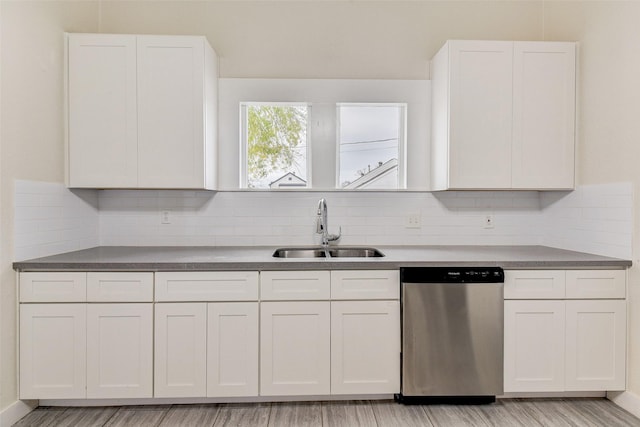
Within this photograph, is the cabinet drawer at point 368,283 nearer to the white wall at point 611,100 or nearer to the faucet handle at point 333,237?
the faucet handle at point 333,237

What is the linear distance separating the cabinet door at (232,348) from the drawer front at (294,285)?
0.46 ft

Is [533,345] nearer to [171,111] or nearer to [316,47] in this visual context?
[316,47]

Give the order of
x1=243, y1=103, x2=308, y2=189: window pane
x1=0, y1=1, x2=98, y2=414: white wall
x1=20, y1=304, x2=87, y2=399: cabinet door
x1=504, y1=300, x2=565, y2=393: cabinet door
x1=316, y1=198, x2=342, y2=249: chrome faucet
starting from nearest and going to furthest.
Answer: x1=0, y1=1, x2=98, y2=414: white wall < x1=20, y1=304, x2=87, y2=399: cabinet door < x1=504, y1=300, x2=565, y2=393: cabinet door < x1=316, y1=198, x2=342, y2=249: chrome faucet < x1=243, y1=103, x2=308, y2=189: window pane

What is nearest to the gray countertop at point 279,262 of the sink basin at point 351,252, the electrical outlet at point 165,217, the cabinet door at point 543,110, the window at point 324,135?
the sink basin at point 351,252

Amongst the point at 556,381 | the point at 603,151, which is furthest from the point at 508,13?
the point at 556,381

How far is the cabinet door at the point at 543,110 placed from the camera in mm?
2670

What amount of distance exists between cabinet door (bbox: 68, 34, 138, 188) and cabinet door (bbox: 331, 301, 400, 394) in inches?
65.2

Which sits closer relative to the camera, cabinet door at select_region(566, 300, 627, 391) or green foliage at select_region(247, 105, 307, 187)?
cabinet door at select_region(566, 300, 627, 391)

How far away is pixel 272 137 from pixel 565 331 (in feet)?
7.59

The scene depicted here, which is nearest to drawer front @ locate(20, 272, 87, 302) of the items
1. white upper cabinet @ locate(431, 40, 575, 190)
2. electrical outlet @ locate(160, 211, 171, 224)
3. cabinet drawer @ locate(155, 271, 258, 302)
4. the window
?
cabinet drawer @ locate(155, 271, 258, 302)

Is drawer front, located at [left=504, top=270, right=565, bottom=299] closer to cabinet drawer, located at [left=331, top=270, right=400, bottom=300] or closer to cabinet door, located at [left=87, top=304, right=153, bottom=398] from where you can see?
cabinet drawer, located at [left=331, top=270, right=400, bottom=300]

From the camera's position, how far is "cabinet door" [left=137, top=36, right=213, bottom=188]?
8.43 ft

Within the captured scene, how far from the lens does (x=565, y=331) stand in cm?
233

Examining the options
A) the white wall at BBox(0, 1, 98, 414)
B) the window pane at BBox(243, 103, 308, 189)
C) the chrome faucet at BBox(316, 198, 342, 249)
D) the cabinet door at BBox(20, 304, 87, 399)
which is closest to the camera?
the white wall at BBox(0, 1, 98, 414)
